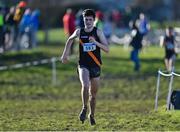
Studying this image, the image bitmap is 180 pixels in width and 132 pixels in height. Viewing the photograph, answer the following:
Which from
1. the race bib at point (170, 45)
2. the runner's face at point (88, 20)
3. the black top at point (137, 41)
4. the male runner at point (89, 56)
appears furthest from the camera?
the black top at point (137, 41)

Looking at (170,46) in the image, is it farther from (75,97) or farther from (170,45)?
(75,97)

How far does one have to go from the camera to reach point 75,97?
70.6 ft

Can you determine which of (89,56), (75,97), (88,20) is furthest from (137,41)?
(88,20)

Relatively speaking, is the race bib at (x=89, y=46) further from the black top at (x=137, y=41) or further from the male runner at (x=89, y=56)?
the black top at (x=137, y=41)

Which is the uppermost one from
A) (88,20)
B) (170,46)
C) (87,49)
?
(88,20)

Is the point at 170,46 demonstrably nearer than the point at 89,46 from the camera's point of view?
No

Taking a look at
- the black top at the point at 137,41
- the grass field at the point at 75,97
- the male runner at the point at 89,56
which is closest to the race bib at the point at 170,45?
the grass field at the point at 75,97

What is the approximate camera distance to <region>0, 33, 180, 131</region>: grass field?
13039 millimetres

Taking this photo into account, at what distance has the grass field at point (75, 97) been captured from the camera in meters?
13.0

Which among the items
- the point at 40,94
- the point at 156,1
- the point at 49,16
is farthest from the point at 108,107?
the point at 156,1

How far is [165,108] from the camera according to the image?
50.1ft

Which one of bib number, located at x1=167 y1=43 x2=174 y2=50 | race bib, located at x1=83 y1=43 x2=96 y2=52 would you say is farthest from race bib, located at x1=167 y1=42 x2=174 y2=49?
race bib, located at x1=83 y1=43 x2=96 y2=52

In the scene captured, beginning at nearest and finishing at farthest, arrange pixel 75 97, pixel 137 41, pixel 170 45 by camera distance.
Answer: pixel 75 97 < pixel 170 45 < pixel 137 41

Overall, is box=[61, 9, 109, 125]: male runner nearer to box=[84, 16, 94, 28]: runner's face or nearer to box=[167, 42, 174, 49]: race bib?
box=[84, 16, 94, 28]: runner's face
